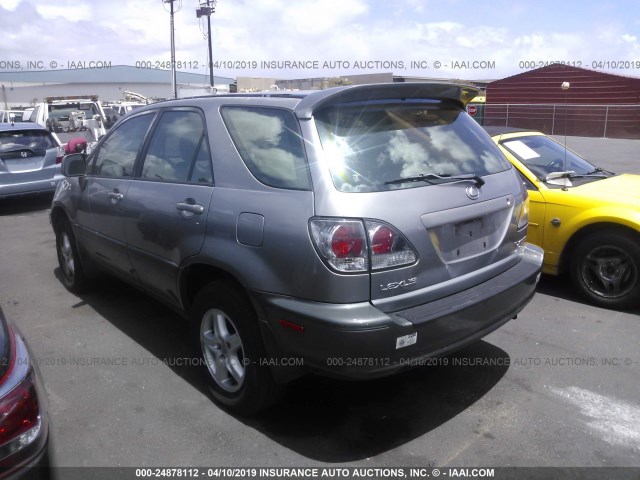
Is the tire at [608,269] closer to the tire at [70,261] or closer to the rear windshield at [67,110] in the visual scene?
the tire at [70,261]

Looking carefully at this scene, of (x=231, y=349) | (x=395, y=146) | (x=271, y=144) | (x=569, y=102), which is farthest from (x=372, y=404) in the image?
(x=569, y=102)

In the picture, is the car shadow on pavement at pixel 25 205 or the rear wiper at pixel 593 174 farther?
the car shadow on pavement at pixel 25 205

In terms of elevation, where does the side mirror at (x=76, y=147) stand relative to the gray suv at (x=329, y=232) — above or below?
above

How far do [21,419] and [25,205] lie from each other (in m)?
10.1

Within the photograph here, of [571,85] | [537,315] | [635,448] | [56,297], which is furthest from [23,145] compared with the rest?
[571,85]

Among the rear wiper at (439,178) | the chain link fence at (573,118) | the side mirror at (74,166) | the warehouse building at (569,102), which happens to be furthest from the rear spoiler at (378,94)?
the chain link fence at (573,118)

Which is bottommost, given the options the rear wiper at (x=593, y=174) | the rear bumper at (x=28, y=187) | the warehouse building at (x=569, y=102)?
the rear bumper at (x=28, y=187)

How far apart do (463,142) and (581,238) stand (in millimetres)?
2179

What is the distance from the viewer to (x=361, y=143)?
2883mm

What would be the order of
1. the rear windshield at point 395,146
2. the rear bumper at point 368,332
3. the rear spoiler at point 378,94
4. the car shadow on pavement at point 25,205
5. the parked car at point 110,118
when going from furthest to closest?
the parked car at point 110,118
the car shadow on pavement at point 25,205
the rear spoiler at point 378,94
the rear windshield at point 395,146
the rear bumper at point 368,332

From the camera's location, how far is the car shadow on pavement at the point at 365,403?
3033 mm

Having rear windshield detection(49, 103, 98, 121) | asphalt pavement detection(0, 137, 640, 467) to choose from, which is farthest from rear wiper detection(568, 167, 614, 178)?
rear windshield detection(49, 103, 98, 121)

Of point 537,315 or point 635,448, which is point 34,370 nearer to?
point 635,448

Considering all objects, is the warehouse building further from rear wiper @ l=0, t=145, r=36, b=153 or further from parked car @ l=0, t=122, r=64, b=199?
rear wiper @ l=0, t=145, r=36, b=153
